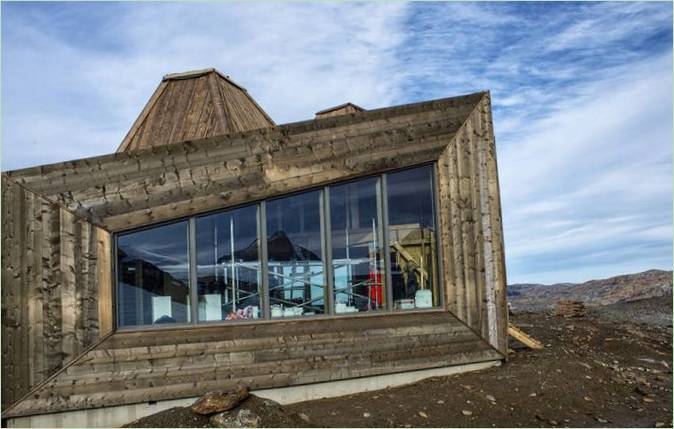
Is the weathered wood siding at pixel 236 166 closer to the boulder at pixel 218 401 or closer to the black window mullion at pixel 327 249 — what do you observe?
the black window mullion at pixel 327 249

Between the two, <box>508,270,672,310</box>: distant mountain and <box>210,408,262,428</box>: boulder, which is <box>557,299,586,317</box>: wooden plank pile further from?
<box>210,408,262,428</box>: boulder

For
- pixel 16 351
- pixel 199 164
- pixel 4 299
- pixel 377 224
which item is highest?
pixel 199 164

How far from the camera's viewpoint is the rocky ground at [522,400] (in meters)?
8.04

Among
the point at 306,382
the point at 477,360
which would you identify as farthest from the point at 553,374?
the point at 306,382

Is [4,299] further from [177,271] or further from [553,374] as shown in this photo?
[553,374]

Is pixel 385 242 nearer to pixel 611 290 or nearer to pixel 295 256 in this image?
pixel 295 256

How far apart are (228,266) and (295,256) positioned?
99 centimetres

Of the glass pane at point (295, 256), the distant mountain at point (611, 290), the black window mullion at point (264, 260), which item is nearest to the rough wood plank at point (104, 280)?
the black window mullion at point (264, 260)

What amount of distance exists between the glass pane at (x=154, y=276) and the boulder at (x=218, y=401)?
1218 mm

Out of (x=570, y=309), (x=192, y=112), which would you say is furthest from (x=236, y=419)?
(x=570, y=309)

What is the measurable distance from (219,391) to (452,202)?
4592mm

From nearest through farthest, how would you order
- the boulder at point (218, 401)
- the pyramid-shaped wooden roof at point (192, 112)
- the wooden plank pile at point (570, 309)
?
the boulder at point (218, 401) < the pyramid-shaped wooden roof at point (192, 112) < the wooden plank pile at point (570, 309)

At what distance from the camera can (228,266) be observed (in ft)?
30.1

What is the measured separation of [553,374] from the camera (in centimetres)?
984
